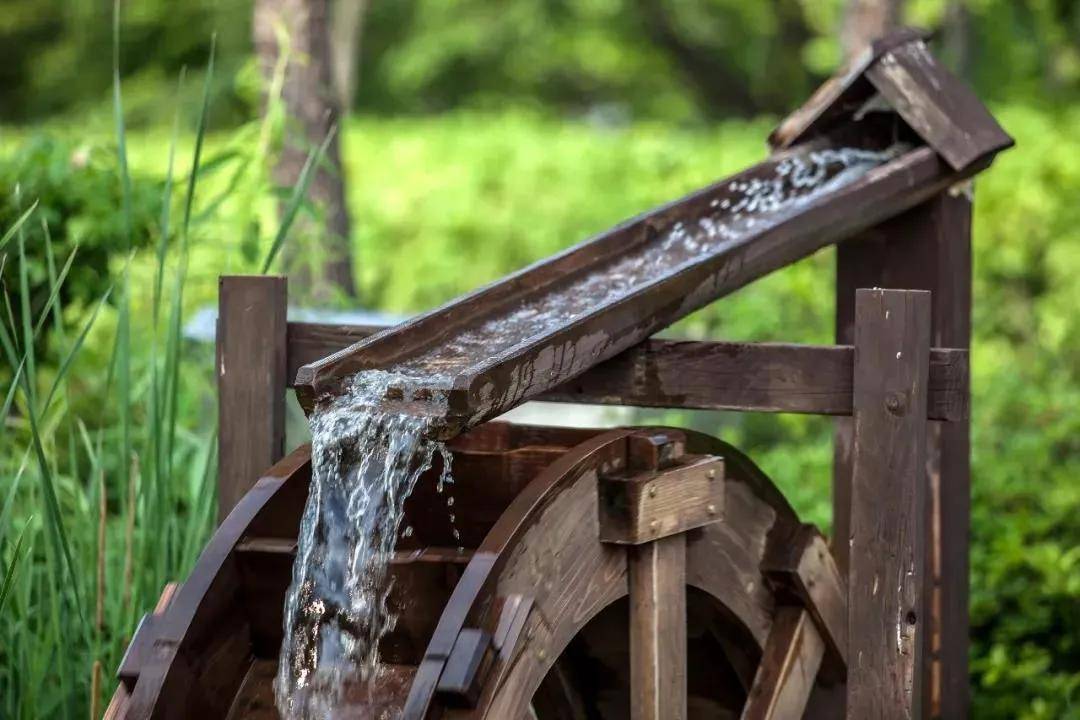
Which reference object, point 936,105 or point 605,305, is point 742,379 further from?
point 936,105

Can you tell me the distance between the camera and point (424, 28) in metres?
22.0

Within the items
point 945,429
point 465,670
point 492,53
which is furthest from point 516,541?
point 492,53

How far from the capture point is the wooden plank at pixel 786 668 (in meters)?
3.29

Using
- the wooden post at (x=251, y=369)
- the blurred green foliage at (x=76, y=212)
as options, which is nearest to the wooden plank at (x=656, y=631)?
the wooden post at (x=251, y=369)

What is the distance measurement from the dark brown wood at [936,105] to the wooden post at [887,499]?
865 millimetres

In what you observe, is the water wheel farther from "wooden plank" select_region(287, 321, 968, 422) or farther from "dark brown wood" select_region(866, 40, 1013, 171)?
"dark brown wood" select_region(866, 40, 1013, 171)

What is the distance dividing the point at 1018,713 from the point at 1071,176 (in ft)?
18.3

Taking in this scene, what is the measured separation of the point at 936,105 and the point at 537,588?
5.90ft

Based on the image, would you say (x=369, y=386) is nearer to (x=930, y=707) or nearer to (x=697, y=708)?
(x=697, y=708)

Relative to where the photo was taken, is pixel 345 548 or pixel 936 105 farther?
pixel 936 105

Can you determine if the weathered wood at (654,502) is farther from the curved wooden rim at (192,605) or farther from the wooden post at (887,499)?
the curved wooden rim at (192,605)

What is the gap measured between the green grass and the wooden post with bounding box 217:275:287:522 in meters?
0.12

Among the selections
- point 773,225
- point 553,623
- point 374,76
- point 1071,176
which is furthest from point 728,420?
point 374,76

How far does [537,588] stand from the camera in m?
2.71
